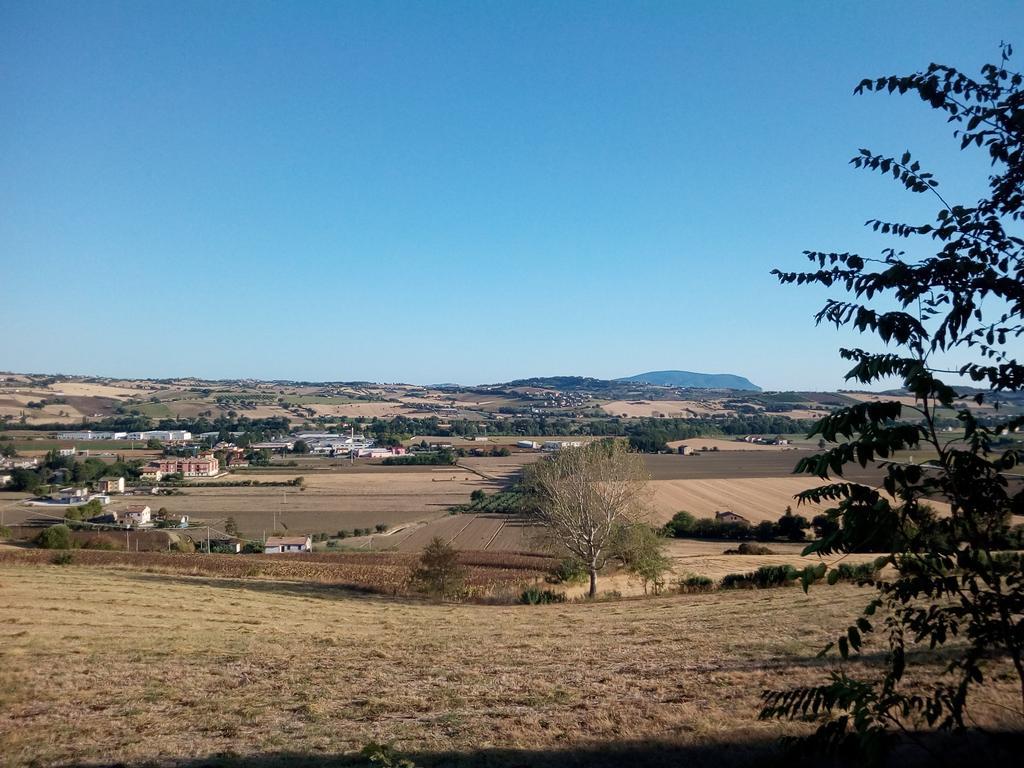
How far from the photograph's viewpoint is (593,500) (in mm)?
27719

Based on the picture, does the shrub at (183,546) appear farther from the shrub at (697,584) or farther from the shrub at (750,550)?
the shrub at (750,550)

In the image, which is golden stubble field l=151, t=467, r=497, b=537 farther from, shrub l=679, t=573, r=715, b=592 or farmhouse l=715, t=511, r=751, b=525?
shrub l=679, t=573, r=715, b=592

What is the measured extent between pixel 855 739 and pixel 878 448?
144 cm

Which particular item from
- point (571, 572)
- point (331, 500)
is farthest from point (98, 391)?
point (571, 572)

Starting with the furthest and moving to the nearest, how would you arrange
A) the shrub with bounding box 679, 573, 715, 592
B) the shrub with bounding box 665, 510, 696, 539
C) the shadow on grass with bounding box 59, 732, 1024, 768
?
the shrub with bounding box 665, 510, 696, 539 < the shrub with bounding box 679, 573, 715, 592 < the shadow on grass with bounding box 59, 732, 1024, 768

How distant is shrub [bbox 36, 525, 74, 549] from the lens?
121 ft

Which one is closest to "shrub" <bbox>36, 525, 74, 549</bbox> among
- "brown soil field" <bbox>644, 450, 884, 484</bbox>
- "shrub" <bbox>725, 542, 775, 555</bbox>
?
"shrub" <bbox>725, 542, 775, 555</bbox>

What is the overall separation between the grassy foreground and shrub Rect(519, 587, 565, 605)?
5.02 meters

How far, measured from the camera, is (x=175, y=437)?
3775 inches

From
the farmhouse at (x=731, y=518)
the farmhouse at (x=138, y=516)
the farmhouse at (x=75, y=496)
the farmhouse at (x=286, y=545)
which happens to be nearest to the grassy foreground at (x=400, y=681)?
the farmhouse at (x=286, y=545)

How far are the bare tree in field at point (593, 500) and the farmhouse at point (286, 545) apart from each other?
74.5 ft

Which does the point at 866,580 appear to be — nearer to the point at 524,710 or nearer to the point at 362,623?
the point at 524,710

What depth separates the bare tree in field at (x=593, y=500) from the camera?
27750 millimetres

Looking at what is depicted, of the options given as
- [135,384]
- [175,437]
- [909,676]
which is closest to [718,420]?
[175,437]
